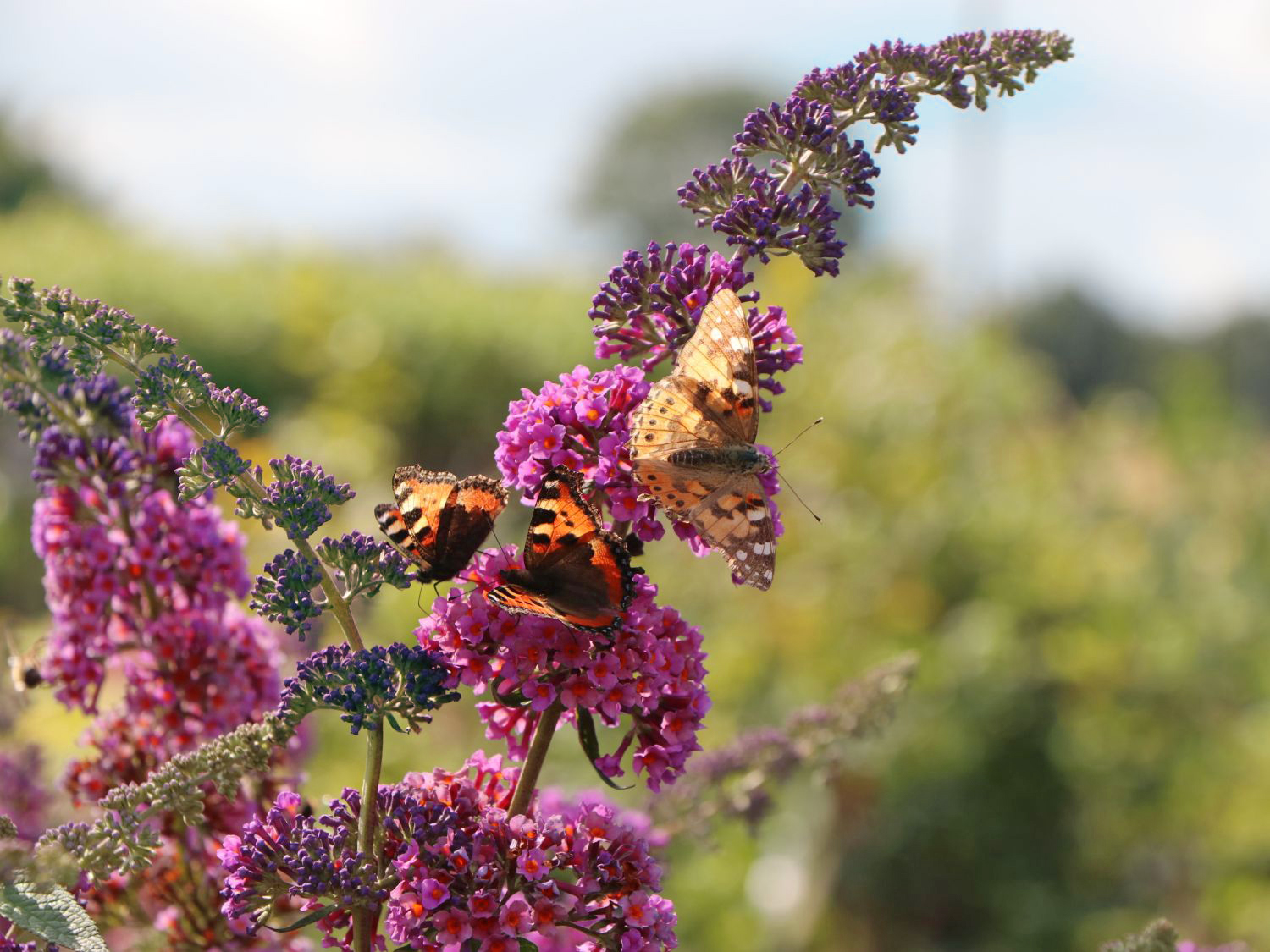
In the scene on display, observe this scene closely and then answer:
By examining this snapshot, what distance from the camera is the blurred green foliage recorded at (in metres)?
5.12

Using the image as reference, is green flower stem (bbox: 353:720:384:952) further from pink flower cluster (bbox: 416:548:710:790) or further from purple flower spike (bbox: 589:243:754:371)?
purple flower spike (bbox: 589:243:754:371)

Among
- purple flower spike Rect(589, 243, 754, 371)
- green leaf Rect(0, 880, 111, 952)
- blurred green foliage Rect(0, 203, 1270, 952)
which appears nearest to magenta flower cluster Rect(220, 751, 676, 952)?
green leaf Rect(0, 880, 111, 952)

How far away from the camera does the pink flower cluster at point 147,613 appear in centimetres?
146

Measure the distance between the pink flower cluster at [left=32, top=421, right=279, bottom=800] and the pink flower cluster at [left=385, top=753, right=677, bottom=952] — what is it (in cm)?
43

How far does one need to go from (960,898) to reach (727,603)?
183 cm

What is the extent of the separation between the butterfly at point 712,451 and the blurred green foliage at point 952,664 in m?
2.13

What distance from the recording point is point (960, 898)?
19.2ft

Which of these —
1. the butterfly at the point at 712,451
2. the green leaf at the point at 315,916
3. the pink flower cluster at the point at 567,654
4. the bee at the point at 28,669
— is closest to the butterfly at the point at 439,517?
the pink flower cluster at the point at 567,654

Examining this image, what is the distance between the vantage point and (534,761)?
44.8 inches

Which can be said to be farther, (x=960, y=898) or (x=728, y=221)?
(x=960, y=898)

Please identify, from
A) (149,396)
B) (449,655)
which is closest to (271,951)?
(449,655)

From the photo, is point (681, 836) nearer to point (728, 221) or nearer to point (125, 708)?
point (125, 708)

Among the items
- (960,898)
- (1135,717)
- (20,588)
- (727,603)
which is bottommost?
(960,898)

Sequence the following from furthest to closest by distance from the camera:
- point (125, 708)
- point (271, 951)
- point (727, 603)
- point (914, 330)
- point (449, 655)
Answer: point (914, 330)
point (727, 603)
point (125, 708)
point (271, 951)
point (449, 655)
